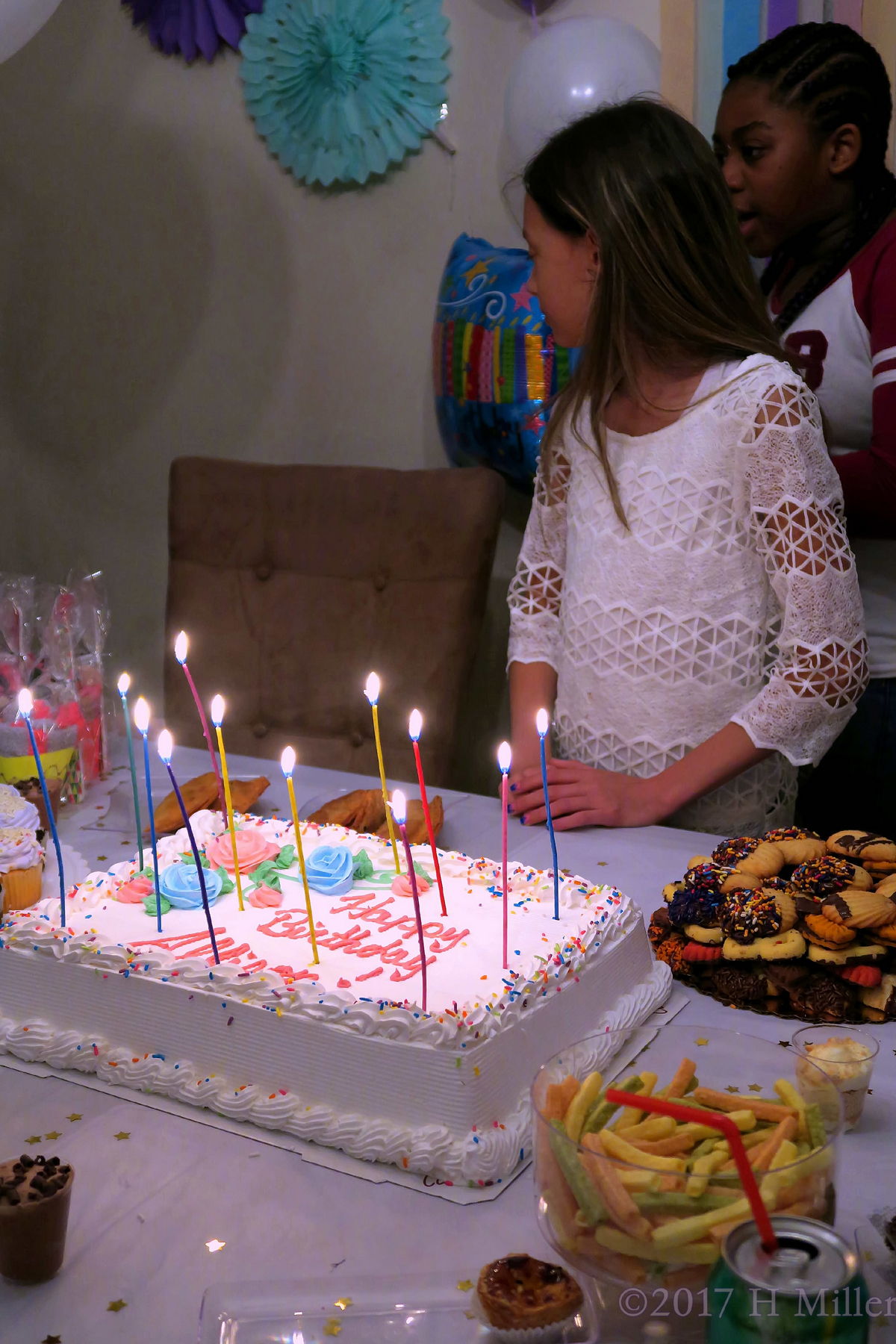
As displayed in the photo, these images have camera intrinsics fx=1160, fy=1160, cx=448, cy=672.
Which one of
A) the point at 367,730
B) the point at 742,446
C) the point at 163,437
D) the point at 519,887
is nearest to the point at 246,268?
the point at 163,437

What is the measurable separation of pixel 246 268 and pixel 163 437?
0.50 m

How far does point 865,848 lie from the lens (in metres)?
0.99

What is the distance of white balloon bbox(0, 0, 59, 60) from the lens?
1.65 metres

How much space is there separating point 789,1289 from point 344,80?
8.02 ft

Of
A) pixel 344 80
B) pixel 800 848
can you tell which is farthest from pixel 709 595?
pixel 344 80

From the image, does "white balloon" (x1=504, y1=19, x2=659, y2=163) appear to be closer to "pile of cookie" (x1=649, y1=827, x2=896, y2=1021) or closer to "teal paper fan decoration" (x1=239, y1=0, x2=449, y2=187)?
"teal paper fan decoration" (x1=239, y1=0, x2=449, y2=187)

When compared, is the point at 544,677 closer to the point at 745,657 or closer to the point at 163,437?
the point at 745,657

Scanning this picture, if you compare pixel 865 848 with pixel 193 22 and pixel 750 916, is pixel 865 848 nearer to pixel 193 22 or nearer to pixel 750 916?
pixel 750 916

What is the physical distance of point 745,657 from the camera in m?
1.43

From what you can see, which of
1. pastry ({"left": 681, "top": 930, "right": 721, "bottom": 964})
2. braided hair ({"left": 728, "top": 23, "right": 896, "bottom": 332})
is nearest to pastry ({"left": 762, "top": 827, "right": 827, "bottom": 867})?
pastry ({"left": 681, "top": 930, "right": 721, "bottom": 964})

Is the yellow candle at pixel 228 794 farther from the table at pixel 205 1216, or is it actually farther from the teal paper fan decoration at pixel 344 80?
the teal paper fan decoration at pixel 344 80

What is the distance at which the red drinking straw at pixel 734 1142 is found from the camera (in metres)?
0.49

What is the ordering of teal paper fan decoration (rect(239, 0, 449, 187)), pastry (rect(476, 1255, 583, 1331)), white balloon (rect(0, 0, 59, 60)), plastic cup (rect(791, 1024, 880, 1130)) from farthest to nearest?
teal paper fan decoration (rect(239, 0, 449, 187)), white balloon (rect(0, 0, 59, 60)), plastic cup (rect(791, 1024, 880, 1130)), pastry (rect(476, 1255, 583, 1331))

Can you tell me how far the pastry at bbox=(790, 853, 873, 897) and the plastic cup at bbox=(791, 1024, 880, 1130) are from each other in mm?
151
